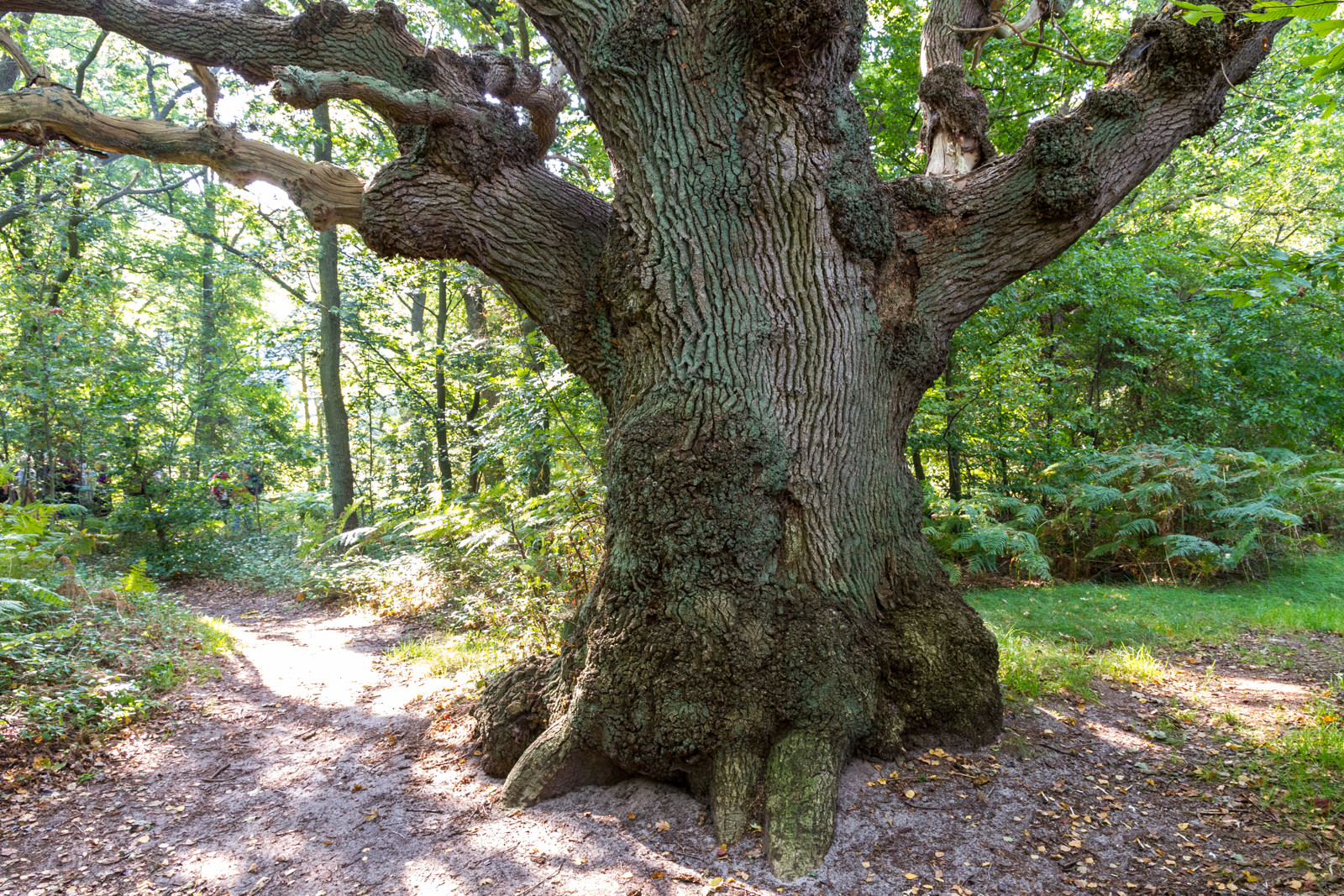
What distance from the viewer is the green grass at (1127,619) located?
476 cm

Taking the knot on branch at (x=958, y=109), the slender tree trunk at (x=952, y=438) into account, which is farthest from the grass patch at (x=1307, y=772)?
the slender tree trunk at (x=952, y=438)

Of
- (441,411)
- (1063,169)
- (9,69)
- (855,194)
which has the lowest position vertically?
(441,411)

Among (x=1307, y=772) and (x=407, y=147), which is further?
(x=407, y=147)

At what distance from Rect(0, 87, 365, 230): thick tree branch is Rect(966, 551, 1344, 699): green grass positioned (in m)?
5.16

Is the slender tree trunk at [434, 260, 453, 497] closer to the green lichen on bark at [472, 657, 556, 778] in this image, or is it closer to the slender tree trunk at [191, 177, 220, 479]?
the slender tree trunk at [191, 177, 220, 479]

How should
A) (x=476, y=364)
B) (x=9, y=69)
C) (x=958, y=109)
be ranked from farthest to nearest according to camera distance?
(x=9, y=69) < (x=476, y=364) < (x=958, y=109)

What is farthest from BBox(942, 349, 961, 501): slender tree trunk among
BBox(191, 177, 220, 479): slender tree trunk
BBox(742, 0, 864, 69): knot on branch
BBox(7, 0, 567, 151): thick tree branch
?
BBox(191, 177, 220, 479): slender tree trunk

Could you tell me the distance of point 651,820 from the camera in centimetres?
318

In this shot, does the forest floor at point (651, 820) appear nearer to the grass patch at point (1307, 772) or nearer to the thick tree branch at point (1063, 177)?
the grass patch at point (1307, 772)

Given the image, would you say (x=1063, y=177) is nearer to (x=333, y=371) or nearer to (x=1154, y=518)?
(x=1154, y=518)

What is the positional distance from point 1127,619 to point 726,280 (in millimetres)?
5758

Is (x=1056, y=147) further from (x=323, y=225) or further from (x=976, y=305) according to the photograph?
(x=323, y=225)

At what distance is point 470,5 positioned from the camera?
31.6 feet

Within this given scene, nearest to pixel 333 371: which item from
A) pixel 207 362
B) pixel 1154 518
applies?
pixel 207 362
